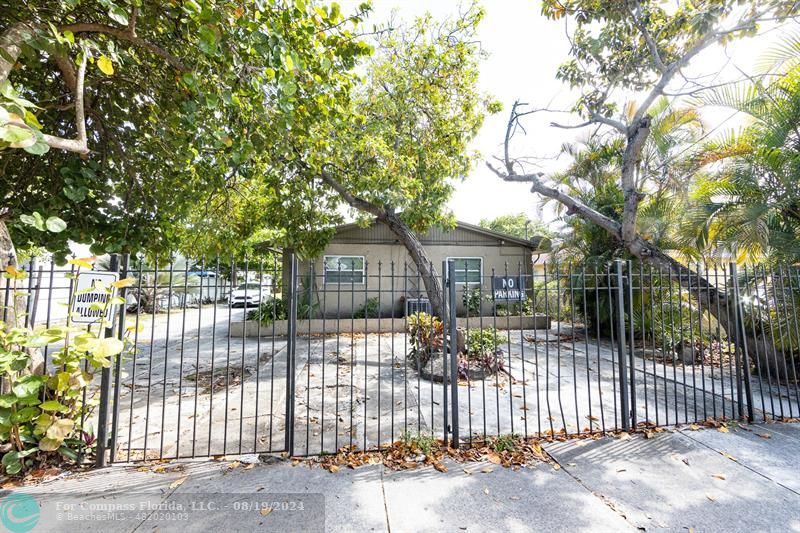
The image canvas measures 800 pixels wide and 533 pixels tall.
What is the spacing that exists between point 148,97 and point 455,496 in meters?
5.84

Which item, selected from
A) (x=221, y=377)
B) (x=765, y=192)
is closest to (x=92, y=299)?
(x=221, y=377)

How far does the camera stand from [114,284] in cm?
282

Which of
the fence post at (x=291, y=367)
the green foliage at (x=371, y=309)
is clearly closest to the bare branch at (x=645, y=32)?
the fence post at (x=291, y=367)

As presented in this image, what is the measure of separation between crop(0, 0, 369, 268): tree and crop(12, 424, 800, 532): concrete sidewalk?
236 centimetres

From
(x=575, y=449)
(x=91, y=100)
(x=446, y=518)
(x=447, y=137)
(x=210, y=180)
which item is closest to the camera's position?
(x=446, y=518)

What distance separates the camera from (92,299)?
120 inches

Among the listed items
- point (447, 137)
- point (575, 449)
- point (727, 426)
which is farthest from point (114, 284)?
point (447, 137)

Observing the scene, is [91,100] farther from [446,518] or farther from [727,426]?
[727,426]

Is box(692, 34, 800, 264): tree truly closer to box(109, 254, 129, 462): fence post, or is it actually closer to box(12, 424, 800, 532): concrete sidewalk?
box(12, 424, 800, 532): concrete sidewalk

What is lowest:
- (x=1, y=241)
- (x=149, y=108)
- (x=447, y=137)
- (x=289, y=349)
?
(x=289, y=349)

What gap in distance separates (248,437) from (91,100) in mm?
4719

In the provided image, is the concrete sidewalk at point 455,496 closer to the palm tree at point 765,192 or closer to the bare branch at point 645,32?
the palm tree at point 765,192

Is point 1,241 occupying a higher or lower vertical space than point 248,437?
higher

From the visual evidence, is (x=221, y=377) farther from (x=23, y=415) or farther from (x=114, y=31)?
(x=114, y=31)
